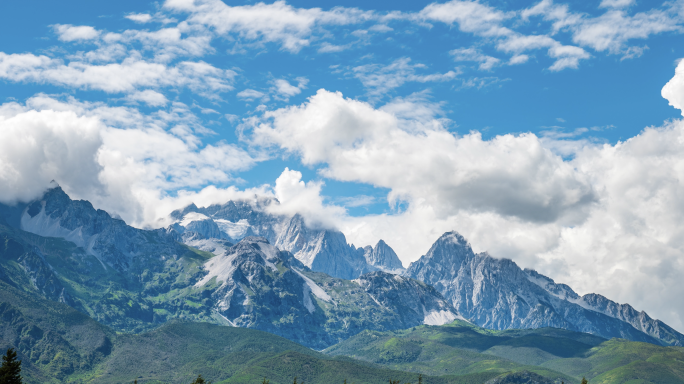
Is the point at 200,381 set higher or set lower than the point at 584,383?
lower

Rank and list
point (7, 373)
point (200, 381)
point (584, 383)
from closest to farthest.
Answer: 1. point (7, 373)
2. point (200, 381)
3. point (584, 383)

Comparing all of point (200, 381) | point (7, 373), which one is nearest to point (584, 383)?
point (200, 381)

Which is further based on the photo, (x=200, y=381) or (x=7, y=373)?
(x=200, y=381)

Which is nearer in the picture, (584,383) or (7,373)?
(7,373)

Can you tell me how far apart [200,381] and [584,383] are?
108094 mm

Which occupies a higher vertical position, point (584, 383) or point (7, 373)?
point (584, 383)

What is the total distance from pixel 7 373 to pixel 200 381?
45589 millimetres

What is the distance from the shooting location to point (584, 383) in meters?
183

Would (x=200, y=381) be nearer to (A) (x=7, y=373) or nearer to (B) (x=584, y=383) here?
(A) (x=7, y=373)

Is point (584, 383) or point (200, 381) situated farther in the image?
point (584, 383)

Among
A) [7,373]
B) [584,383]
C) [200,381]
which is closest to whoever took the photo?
[7,373]

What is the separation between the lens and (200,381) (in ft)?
536
